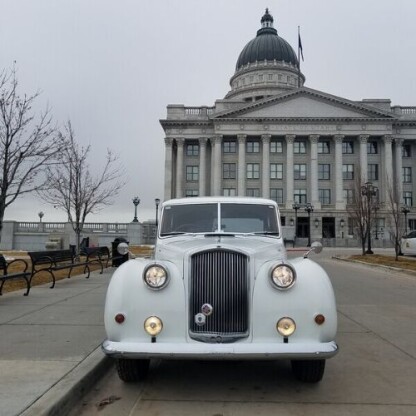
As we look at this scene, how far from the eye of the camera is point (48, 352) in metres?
5.79

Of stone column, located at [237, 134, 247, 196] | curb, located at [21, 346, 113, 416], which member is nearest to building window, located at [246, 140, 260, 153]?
stone column, located at [237, 134, 247, 196]

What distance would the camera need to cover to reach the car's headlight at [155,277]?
4.61 metres

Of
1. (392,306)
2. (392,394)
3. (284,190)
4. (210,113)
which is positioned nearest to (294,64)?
(210,113)

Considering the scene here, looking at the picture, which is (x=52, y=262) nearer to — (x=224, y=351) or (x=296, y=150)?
(x=224, y=351)

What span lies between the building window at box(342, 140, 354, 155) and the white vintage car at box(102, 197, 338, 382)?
79.5 meters

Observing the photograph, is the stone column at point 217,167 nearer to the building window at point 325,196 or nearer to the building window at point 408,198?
the building window at point 325,196

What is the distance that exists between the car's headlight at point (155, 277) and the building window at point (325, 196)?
248 feet

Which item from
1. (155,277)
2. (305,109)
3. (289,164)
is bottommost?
(155,277)

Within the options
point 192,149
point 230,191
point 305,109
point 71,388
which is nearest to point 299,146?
point 305,109

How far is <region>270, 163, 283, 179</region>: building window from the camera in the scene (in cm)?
7938

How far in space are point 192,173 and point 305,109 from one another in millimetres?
22036

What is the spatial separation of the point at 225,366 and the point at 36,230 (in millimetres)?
39293

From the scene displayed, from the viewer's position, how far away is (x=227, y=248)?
460cm

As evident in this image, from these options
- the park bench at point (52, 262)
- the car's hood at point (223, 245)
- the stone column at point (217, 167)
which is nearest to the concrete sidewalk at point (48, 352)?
the car's hood at point (223, 245)
